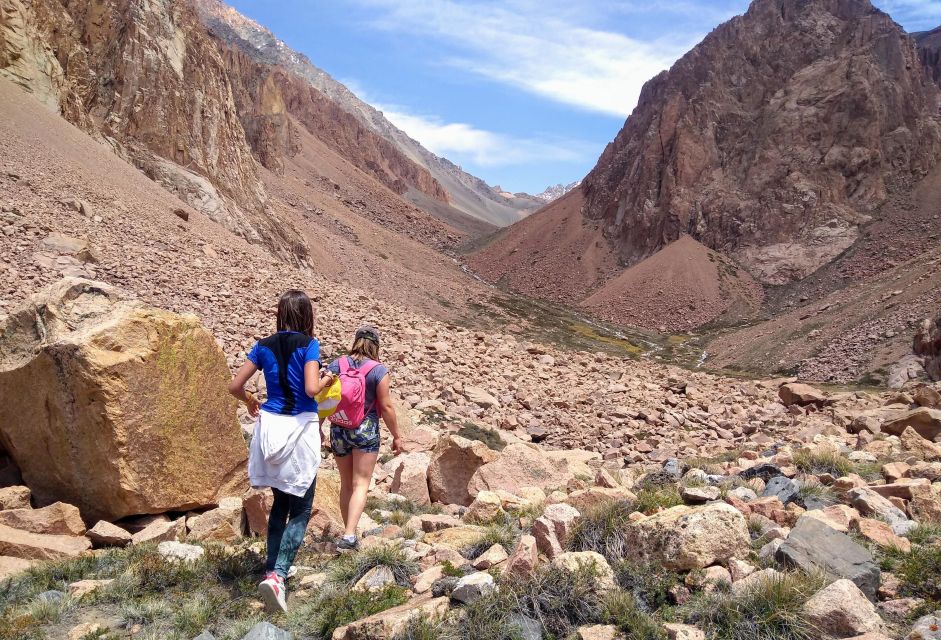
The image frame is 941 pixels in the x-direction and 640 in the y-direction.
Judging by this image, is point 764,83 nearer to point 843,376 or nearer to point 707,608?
point 843,376

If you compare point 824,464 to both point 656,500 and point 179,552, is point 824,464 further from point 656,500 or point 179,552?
point 179,552

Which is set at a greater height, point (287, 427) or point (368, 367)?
point (368, 367)

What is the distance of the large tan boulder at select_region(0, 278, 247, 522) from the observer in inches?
221

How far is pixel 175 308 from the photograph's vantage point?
46.6 feet

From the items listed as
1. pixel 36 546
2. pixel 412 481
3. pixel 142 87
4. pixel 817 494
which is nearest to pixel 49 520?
pixel 36 546

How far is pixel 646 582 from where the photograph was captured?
146 inches

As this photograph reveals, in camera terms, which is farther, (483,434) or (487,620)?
(483,434)

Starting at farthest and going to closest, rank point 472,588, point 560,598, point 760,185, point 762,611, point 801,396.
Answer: point 760,185 < point 801,396 < point 472,588 < point 560,598 < point 762,611

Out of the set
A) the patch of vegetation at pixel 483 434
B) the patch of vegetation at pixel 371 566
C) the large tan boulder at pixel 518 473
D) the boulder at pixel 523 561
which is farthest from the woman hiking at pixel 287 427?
the patch of vegetation at pixel 483 434

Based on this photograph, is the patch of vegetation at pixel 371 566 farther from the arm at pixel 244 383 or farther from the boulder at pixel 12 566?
the boulder at pixel 12 566

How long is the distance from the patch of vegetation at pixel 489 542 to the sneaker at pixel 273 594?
4.52 ft

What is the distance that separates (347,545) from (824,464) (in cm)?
586

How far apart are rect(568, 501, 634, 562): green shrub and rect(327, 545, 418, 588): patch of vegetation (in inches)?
47.5

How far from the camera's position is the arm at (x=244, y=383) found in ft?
14.4
